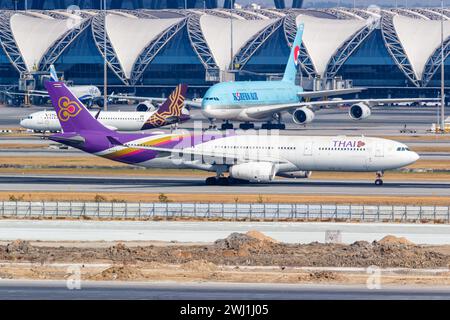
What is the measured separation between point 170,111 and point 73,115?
40.5 meters

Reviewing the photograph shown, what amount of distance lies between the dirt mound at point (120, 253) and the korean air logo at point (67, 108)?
35.0 m

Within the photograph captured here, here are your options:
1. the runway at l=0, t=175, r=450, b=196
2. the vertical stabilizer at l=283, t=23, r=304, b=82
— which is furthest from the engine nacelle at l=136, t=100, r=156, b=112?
the runway at l=0, t=175, r=450, b=196

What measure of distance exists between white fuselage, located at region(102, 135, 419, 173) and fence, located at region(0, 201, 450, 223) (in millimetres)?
13690

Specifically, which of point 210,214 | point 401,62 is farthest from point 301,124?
point 210,214

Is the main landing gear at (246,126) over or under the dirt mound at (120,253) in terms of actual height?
over

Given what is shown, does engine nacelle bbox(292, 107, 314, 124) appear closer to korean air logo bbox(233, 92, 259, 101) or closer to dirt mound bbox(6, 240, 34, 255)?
korean air logo bbox(233, 92, 259, 101)

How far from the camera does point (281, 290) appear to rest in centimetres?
4544

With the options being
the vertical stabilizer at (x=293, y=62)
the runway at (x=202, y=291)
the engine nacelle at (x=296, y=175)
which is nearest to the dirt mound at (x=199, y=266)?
the runway at (x=202, y=291)

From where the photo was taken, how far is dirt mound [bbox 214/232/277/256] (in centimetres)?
5481

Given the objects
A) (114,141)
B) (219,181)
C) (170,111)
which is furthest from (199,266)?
(170,111)

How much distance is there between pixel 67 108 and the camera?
89.4 meters

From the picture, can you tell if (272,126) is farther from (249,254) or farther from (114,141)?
(249,254)

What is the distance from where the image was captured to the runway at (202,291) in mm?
43375

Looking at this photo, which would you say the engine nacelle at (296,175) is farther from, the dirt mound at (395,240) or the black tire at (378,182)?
the dirt mound at (395,240)
